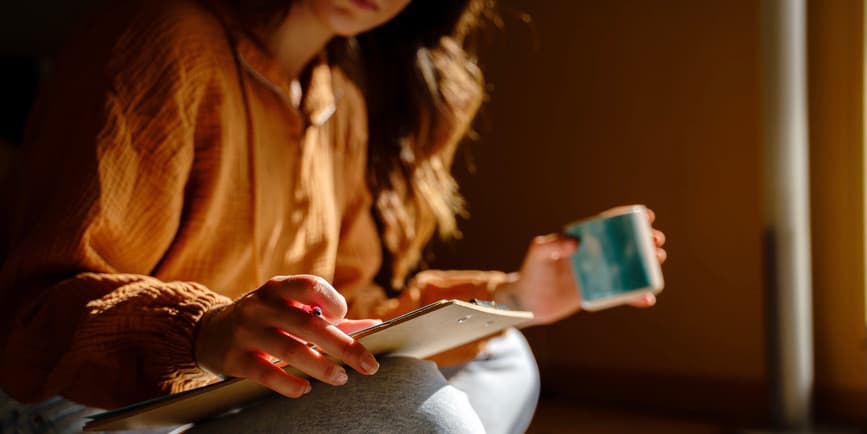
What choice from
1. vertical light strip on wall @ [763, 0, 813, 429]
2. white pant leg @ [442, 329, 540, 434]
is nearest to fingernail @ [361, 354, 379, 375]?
white pant leg @ [442, 329, 540, 434]

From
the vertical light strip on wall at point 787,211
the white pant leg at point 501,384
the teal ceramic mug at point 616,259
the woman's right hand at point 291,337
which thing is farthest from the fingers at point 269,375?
the vertical light strip on wall at point 787,211

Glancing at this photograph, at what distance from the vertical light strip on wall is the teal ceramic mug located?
2.08 ft

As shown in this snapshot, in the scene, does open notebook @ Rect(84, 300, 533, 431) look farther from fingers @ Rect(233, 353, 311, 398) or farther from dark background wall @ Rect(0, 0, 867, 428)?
dark background wall @ Rect(0, 0, 867, 428)

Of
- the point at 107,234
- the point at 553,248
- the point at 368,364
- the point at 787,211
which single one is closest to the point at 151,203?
the point at 107,234

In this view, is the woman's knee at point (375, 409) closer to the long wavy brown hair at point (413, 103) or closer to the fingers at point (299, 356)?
the fingers at point (299, 356)

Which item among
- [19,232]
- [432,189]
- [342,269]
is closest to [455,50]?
[432,189]

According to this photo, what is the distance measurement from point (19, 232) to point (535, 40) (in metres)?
1.49

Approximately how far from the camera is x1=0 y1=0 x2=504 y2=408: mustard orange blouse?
23.2 inches

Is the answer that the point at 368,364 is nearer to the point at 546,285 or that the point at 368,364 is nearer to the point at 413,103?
the point at 546,285

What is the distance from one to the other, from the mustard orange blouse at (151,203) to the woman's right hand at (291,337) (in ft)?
0.24

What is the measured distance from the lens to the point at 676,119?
5.93ft

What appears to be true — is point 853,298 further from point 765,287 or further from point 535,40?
point 535,40

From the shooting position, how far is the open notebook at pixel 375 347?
50cm

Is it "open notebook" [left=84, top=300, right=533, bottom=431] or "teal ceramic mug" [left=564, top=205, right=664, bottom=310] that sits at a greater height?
"open notebook" [left=84, top=300, right=533, bottom=431]
